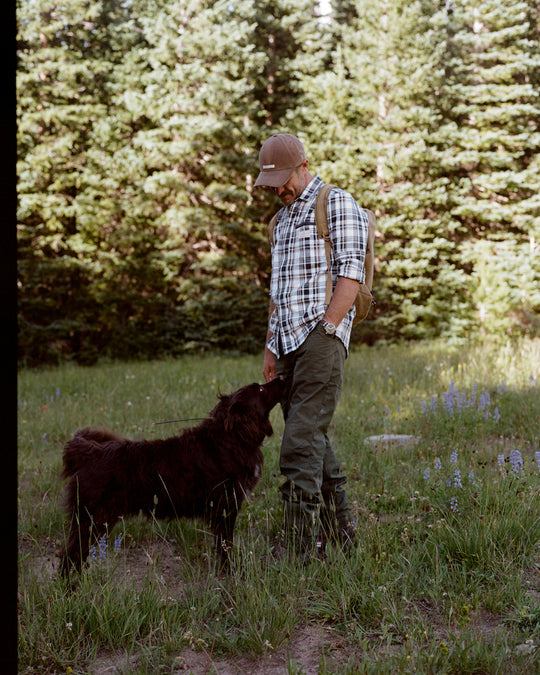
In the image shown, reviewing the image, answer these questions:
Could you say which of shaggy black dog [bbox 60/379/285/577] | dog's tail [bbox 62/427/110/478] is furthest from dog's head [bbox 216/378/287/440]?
dog's tail [bbox 62/427/110/478]

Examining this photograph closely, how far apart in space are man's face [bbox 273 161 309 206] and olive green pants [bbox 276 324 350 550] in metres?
0.84

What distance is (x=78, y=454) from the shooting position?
3.37 meters

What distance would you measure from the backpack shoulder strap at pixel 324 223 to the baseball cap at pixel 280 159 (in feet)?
0.76

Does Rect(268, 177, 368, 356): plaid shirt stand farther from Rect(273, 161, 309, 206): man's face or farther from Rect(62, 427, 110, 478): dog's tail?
Rect(62, 427, 110, 478): dog's tail

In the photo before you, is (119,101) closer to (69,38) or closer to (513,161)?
(69,38)

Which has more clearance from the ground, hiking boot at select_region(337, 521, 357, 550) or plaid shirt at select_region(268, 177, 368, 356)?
plaid shirt at select_region(268, 177, 368, 356)

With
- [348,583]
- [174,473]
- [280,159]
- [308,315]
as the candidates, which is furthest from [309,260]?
[348,583]

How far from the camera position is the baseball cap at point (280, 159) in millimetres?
3387

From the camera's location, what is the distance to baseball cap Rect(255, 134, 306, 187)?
339 centimetres

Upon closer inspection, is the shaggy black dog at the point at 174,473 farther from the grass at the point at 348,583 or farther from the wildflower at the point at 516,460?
the wildflower at the point at 516,460

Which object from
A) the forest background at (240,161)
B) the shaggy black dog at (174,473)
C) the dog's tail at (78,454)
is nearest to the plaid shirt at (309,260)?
the shaggy black dog at (174,473)

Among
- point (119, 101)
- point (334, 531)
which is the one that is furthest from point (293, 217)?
point (119, 101)

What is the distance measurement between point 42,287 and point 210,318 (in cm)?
417

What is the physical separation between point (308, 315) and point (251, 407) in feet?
2.24
